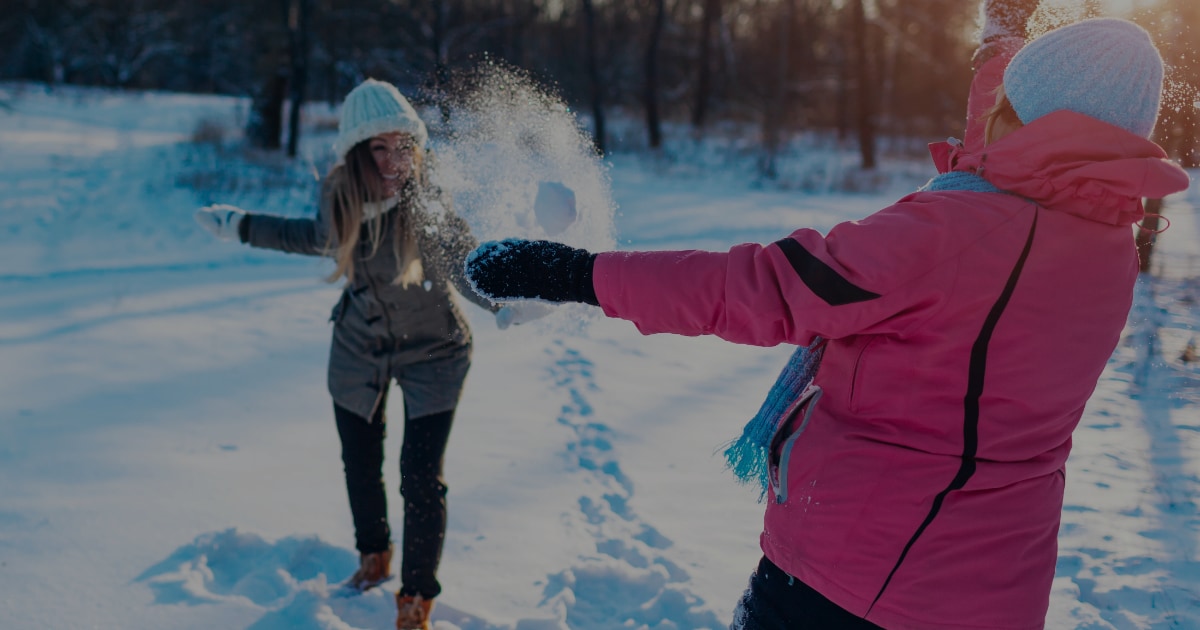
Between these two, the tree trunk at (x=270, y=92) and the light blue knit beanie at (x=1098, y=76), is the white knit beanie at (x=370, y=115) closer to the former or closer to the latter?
the light blue knit beanie at (x=1098, y=76)

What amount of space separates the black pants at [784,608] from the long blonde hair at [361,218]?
55.2 inches

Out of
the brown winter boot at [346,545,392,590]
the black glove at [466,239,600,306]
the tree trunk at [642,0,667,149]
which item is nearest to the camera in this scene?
the black glove at [466,239,600,306]

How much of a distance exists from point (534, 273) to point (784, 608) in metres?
0.74

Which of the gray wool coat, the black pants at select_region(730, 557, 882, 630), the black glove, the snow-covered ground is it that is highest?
the black glove

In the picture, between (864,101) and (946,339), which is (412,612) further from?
(864,101)

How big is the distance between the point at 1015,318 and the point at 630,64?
30.4m

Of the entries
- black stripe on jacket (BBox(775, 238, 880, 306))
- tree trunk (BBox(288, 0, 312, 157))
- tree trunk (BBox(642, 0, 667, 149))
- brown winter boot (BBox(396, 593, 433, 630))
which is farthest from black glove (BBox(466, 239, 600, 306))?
tree trunk (BBox(642, 0, 667, 149))

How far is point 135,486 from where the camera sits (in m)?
3.09

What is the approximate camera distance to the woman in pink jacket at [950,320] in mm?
1120

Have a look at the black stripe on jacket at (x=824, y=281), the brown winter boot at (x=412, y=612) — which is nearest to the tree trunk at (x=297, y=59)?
the brown winter boot at (x=412, y=612)

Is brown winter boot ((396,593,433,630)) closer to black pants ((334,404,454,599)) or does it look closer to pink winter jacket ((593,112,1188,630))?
black pants ((334,404,454,599))

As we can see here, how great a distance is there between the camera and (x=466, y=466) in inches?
141

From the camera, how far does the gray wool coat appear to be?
2334mm

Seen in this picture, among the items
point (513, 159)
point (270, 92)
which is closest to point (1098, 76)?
point (513, 159)
